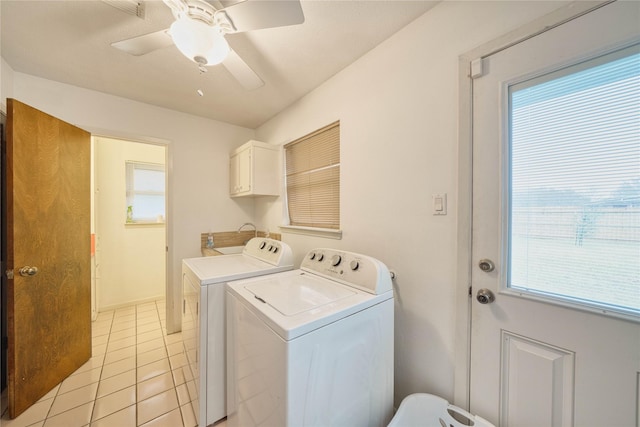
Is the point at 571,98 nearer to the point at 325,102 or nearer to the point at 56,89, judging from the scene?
the point at 325,102

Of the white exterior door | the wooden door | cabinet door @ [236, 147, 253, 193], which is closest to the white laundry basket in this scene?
the white exterior door

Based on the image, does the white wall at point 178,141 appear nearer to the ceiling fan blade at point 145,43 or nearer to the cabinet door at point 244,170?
the cabinet door at point 244,170

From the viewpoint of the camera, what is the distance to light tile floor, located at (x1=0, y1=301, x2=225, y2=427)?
4.87ft

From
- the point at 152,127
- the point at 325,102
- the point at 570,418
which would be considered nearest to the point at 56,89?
the point at 152,127

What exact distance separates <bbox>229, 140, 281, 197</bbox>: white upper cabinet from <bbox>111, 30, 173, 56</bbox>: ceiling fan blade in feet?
3.96

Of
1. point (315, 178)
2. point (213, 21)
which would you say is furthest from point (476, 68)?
point (315, 178)

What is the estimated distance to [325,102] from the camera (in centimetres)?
199

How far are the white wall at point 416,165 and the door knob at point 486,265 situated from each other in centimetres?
12

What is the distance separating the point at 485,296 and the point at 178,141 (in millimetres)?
3118

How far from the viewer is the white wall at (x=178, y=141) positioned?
2.04 meters

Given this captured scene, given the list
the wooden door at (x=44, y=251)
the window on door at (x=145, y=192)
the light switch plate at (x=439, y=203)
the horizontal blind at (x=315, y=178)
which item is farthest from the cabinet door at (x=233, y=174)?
the light switch plate at (x=439, y=203)

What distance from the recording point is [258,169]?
2.47 m

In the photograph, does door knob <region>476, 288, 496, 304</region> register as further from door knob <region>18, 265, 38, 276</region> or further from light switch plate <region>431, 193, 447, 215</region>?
door knob <region>18, 265, 38, 276</region>

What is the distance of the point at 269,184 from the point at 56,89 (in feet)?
6.53
